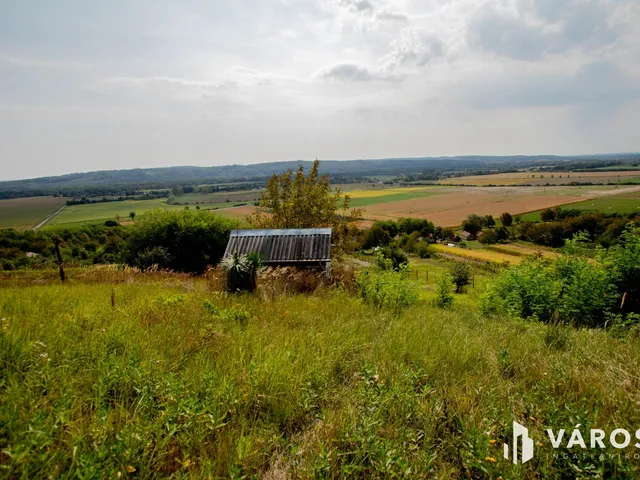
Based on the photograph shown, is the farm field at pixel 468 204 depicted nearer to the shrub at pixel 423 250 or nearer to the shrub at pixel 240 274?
the shrub at pixel 423 250

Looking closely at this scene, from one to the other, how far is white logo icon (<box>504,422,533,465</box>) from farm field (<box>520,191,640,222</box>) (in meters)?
97.6

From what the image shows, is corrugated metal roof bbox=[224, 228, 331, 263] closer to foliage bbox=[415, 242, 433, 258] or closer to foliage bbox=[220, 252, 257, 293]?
foliage bbox=[220, 252, 257, 293]

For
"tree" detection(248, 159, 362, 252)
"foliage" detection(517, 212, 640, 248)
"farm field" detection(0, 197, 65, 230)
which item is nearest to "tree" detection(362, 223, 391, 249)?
"foliage" detection(517, 212, 640, 248)

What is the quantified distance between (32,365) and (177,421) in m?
1.56

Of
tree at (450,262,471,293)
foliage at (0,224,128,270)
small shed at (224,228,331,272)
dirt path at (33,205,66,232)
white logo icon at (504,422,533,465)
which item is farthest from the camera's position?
dirt path at (33,205,66,232)

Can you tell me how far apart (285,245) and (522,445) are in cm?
1372

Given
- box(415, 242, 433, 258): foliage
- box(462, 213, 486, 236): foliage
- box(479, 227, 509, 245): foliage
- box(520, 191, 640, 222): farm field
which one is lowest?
box(415, 242, 433, 258): foliage

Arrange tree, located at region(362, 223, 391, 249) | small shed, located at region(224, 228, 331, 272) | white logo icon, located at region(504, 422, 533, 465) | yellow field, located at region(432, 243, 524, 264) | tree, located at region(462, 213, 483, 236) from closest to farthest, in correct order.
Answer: white logo icon, located at region(504, 422, 533, 465) → small shed, located at region(224, 228, 331, 272) → yellow field, located at region(432, 243, 524, 264) → tree, located at region(362, 223, 391, 249) → tree, located at region(462, 213, 483, 236)

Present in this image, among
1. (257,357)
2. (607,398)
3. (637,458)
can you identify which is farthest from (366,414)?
(607,398)

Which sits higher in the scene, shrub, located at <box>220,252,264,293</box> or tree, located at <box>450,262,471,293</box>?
shrub, located at <box>220,252,264,293</box>

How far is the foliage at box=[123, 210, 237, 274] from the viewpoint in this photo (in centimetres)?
3011

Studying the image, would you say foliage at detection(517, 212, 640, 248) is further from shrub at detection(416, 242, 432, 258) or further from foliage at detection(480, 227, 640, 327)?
foliage at detection(480, 227, 640, 327)

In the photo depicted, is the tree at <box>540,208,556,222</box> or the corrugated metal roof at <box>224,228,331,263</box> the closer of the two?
the corrugated metal roof at <box>224,228,331,263</box>

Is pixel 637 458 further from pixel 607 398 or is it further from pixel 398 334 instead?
pixel 398 334
